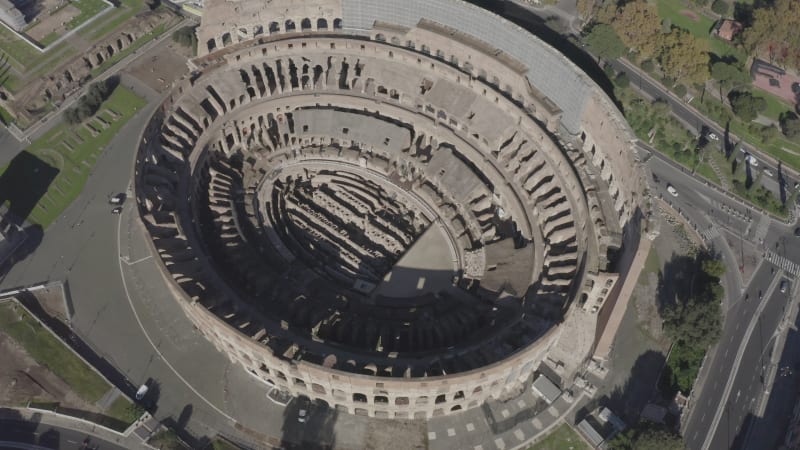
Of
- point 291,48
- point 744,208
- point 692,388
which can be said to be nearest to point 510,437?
point 692,388

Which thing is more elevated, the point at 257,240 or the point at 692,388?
the point at 692,388

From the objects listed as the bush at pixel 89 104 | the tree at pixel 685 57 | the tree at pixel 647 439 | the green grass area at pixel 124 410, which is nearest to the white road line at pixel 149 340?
the green grass area at pixel 124 410

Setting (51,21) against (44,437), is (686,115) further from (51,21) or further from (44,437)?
(51,21)

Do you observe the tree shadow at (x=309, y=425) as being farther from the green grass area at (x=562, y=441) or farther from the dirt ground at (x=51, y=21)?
the dirt ground at (x=51, y=21)

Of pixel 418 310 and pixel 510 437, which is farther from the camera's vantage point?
pixel 418 310

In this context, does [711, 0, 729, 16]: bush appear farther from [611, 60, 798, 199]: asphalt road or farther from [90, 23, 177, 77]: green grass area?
[90, 23, 177, 77]: green grass area

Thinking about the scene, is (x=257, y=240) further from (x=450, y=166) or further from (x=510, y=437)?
(x=510, y=437)

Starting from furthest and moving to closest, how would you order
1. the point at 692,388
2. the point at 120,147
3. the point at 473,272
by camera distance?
the point at 120,147 < the point at 473,272 < the point at 692,388
